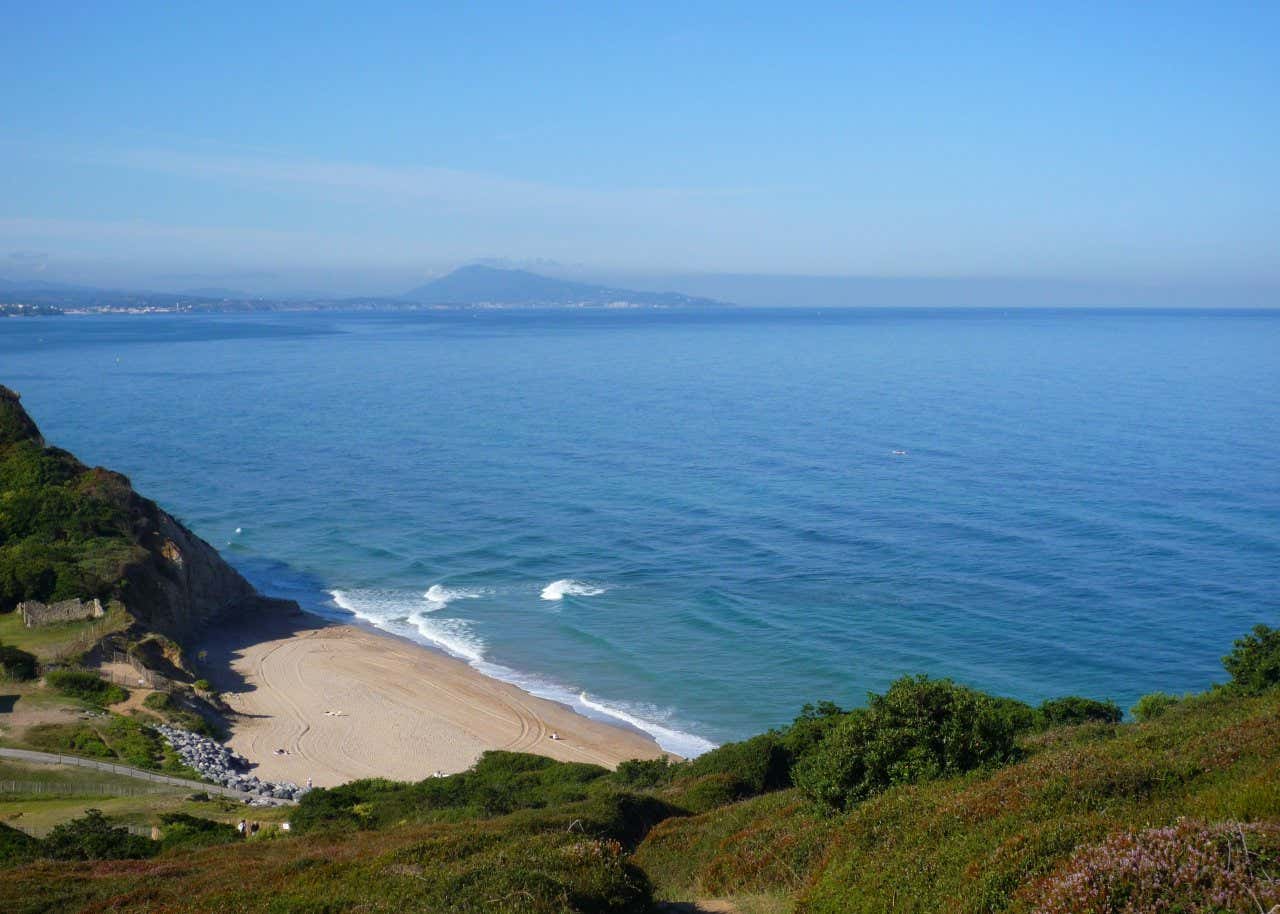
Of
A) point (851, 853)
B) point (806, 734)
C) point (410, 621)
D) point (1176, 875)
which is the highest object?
point (1176, 875)

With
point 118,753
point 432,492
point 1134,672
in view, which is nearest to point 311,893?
point 118,753

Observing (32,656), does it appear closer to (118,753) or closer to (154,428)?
(118,753)

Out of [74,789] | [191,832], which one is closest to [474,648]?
[74,789]

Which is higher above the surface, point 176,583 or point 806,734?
point 806,734

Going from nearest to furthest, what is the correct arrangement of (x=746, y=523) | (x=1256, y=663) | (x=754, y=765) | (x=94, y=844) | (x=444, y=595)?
(x=94, y=844) < (x=754, y=765) < (x=1256, y=663) < (x=444, y=595) < (x=746, y=523)

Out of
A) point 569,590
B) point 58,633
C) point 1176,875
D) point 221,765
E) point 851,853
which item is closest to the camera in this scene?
point 1176,875

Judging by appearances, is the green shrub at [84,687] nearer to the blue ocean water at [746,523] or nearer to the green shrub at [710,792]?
the blue ocean water at [746,523]

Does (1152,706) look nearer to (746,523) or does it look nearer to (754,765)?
(754,765)

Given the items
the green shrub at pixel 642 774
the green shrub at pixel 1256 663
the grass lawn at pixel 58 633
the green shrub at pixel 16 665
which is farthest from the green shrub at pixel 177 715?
the green shrub at pixel 1256 663
